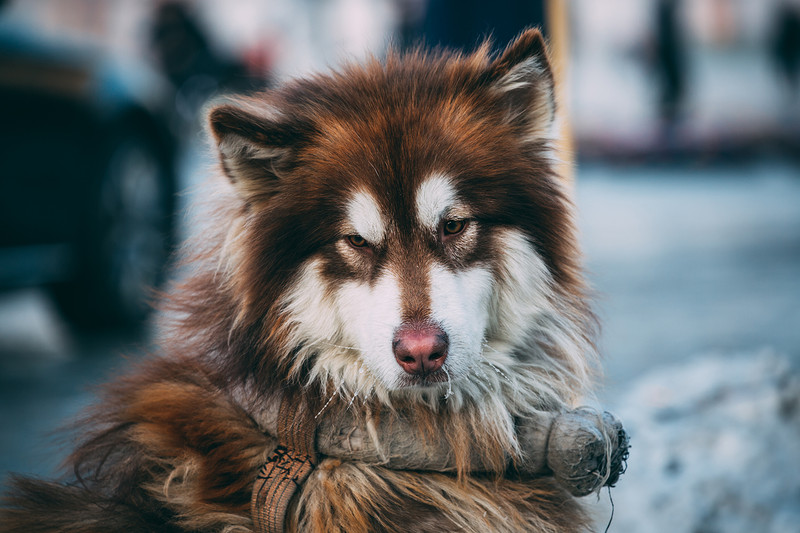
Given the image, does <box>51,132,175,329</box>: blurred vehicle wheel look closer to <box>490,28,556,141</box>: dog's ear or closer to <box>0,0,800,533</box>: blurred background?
<box>0,0,800,533</box>: blurred background

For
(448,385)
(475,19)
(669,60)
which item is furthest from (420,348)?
(669,60)

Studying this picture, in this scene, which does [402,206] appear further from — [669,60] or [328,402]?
[669,60]

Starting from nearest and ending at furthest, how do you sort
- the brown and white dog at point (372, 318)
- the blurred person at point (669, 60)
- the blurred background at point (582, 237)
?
the brown and white dog at point (372, 318) → the blurred background at point (582, 237) → the blurred person at point (669, 60)

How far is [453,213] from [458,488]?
30.7 inches

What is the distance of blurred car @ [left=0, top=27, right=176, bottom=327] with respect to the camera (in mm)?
5332

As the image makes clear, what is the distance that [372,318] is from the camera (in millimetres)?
2211

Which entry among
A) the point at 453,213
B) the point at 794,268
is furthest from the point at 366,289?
the point at 794,268

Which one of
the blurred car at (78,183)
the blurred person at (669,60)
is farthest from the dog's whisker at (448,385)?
the blurred person at (669,60)

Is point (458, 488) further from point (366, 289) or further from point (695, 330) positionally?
point (695, 330)

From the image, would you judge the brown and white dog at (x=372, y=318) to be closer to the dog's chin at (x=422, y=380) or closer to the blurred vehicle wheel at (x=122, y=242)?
the dog's chin at (x=422, y=380)

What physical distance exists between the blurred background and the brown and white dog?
35cm

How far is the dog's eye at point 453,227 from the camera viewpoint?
7.55ft

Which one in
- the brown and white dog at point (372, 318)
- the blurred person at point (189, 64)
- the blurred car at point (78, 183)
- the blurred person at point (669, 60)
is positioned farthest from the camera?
the blurred person at point (669, 60)

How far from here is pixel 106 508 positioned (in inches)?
79.4
